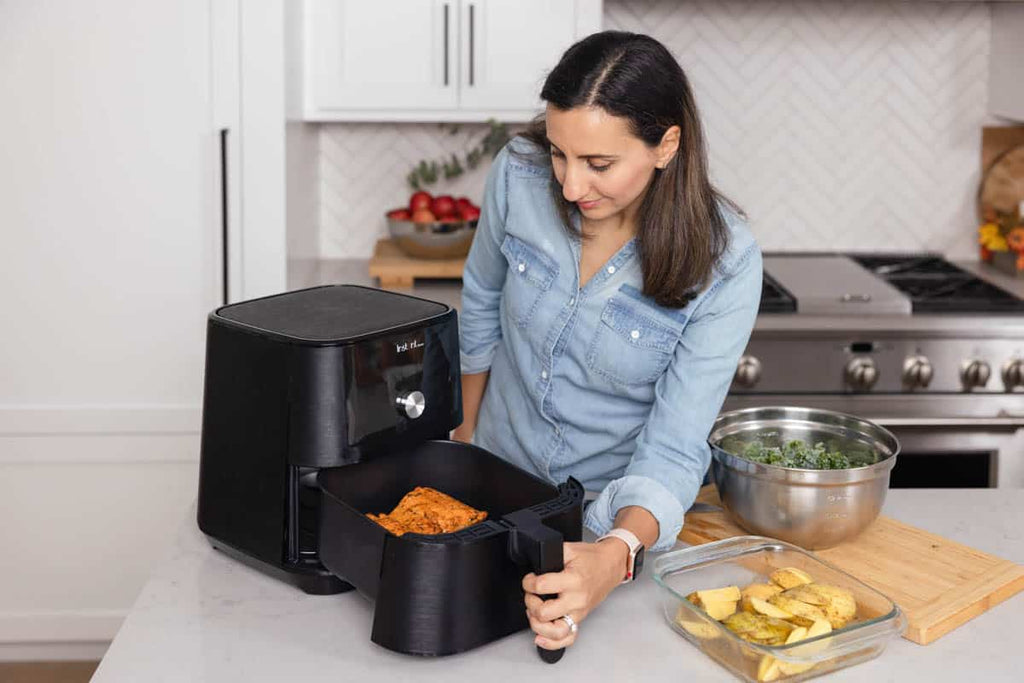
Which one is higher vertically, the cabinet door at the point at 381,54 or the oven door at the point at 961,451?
the cabinet door at the point at 381,54

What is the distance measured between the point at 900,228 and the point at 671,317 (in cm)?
209

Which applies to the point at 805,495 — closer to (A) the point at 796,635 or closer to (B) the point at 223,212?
(A) the point at 796,635

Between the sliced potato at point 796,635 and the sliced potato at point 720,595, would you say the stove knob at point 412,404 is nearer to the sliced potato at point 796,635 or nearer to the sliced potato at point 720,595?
the sliced potato at point 720,595

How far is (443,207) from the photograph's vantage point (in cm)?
325

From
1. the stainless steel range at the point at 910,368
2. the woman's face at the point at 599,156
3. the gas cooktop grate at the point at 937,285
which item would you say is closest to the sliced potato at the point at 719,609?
Result: the woman's face at the point at 599,156

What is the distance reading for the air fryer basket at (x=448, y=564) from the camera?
1.30m

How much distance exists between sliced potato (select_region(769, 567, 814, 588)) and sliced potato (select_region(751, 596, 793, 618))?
0.18 feet

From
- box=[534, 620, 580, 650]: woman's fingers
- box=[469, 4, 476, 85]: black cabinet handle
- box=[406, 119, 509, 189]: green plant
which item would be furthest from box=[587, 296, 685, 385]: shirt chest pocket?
box=[406, 119, 509, 189]: green plant

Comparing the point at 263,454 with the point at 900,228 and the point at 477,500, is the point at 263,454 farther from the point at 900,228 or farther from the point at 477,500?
the point at 900,228

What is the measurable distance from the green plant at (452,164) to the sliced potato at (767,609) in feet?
7.00

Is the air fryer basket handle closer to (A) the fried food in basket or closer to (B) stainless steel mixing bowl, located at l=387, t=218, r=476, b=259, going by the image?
(A) the fried food in basket

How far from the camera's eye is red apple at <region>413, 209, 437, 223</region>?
3191 millimetres

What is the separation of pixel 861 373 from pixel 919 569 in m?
1.45

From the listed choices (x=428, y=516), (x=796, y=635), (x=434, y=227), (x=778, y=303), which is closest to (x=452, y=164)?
(x=434, y=227)
